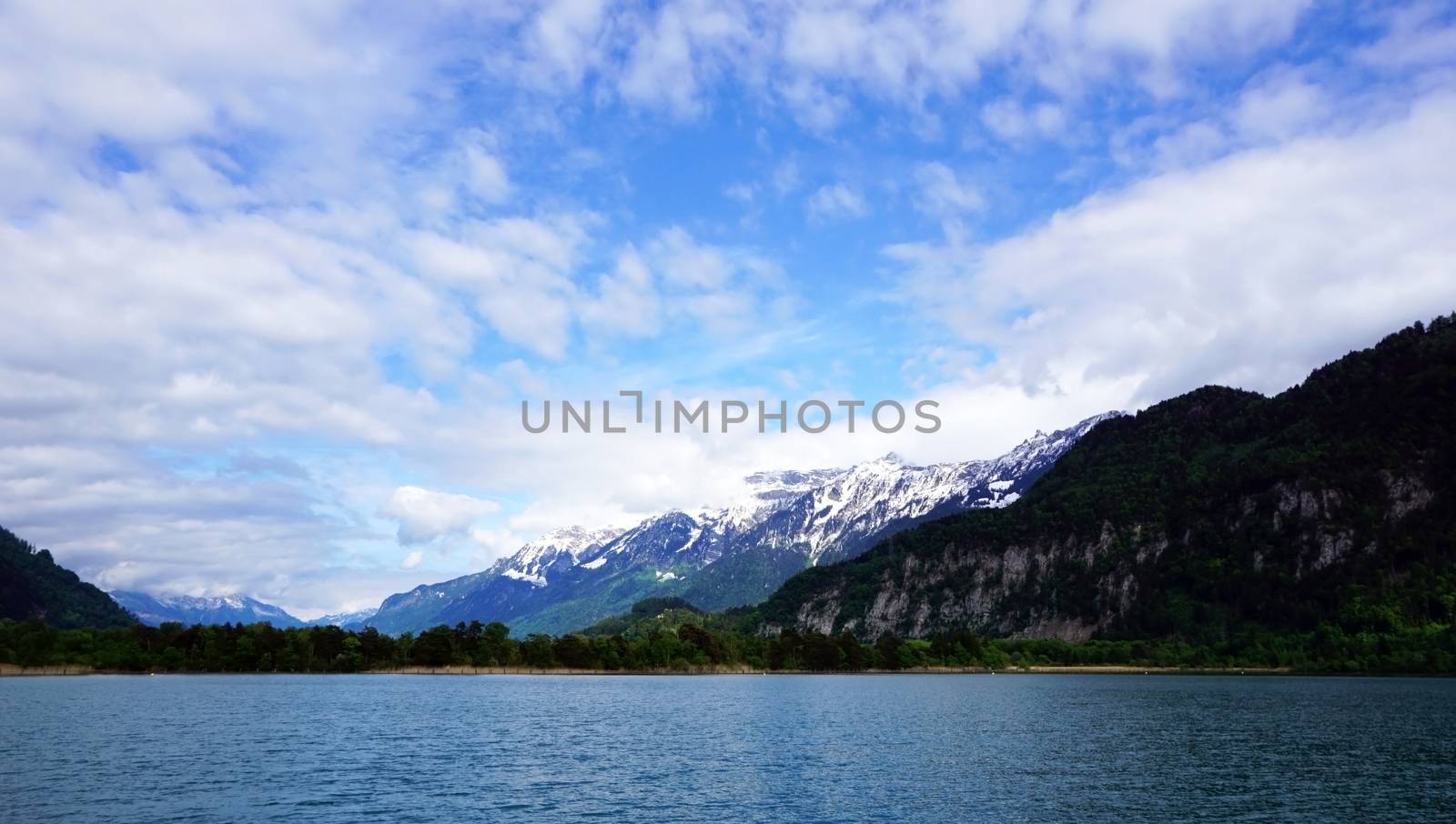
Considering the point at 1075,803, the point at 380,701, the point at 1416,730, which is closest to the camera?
the point at 1075,803

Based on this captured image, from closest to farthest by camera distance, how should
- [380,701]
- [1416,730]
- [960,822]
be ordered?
[960,822]
[1416,730]
[380,701]

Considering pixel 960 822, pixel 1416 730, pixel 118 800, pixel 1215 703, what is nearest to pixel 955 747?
pixel 960 822

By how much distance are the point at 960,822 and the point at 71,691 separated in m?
195

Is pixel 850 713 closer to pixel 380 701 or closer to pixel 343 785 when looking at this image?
pixel 380 701

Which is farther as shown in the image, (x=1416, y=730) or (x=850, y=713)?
(x=850, y=713)

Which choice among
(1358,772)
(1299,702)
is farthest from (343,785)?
(1299,702)

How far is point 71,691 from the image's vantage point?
195 metres

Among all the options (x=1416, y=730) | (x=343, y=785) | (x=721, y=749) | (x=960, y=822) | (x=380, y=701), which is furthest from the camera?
(x=380, y=701)

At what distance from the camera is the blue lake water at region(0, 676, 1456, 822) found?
7188cm

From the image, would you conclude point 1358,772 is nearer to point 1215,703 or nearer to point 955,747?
point 955,747

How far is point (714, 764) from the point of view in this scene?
98312mm

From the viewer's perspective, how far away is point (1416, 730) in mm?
126812

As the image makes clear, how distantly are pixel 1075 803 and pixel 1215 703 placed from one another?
12972 centimetres

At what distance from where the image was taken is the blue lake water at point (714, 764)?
71875mm
